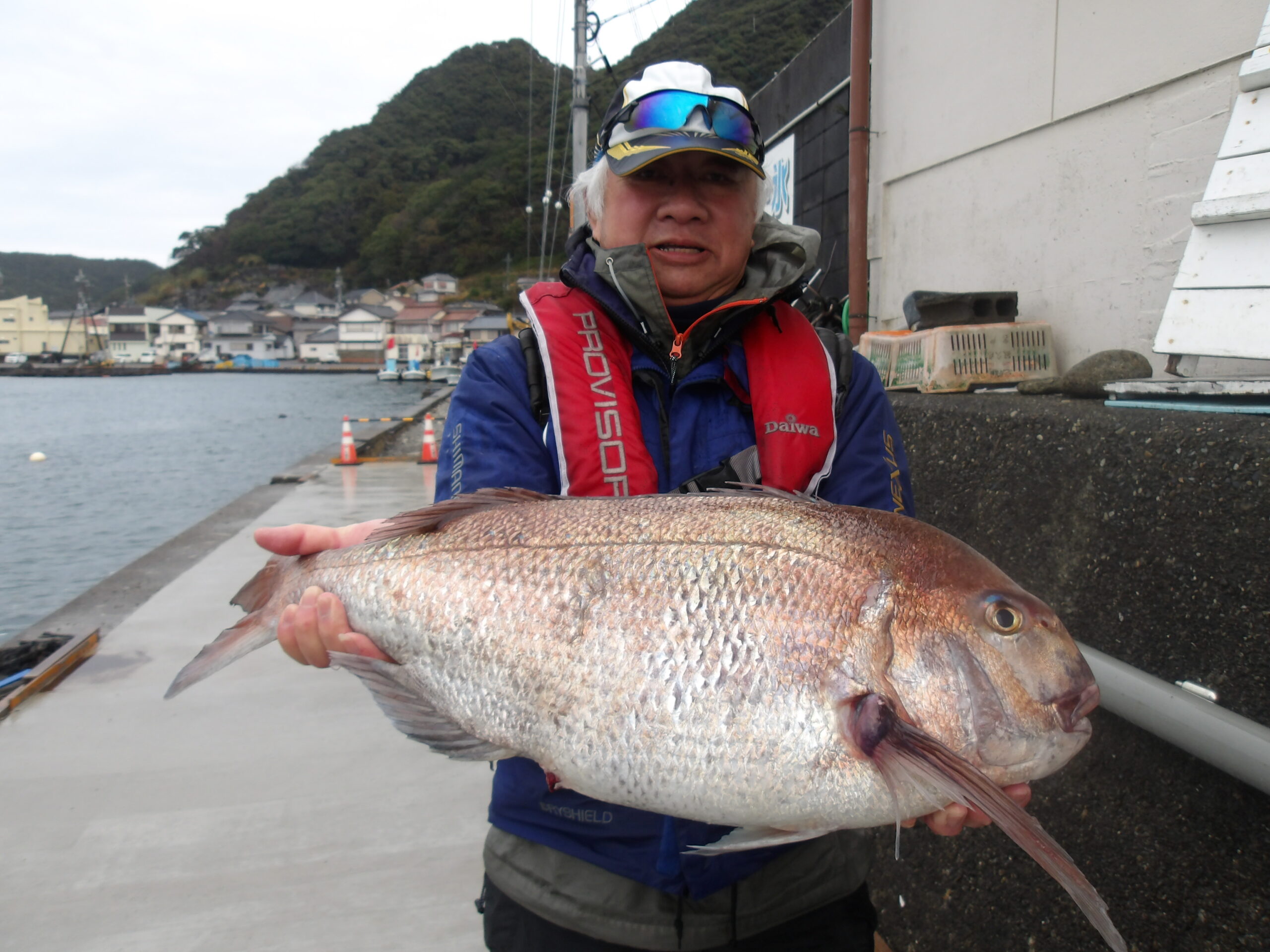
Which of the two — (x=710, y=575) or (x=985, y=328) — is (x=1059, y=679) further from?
(x=985, y=328)

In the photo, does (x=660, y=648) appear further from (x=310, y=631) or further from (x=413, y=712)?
(x=310, y=631)

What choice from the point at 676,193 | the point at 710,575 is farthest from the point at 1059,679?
the point at 676,193

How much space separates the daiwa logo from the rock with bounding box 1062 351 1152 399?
176 centimetres

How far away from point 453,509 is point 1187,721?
5.61 feet

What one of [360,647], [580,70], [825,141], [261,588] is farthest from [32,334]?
[360,647]

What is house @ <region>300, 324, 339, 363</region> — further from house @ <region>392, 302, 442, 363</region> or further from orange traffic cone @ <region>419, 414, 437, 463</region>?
orange traffic cone @ <region>419, 414, 437, 463</region>

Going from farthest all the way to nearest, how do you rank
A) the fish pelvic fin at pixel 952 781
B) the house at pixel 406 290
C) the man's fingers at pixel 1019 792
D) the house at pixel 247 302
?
1. the house at pixel 247 302
2. the house at pixel 406 290
3. the man's fingers at pixel 1019 792
4. the fish pelvic fin at pixel 952 781

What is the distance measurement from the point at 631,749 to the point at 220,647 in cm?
116

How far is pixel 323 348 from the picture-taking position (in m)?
102

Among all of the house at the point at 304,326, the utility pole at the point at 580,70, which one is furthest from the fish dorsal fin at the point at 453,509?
the house at the point at 304,326

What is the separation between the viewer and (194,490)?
17.5 m

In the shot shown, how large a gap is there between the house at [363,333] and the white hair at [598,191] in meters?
103

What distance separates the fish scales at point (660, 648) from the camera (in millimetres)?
1382

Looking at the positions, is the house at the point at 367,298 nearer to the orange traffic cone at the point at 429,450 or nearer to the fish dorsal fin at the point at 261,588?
the orange traffic cone at the point at 429,450
